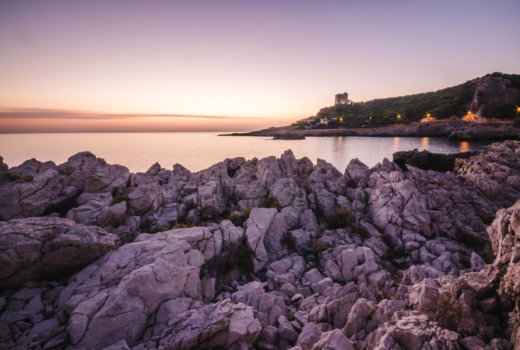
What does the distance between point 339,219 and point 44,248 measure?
16284 millimetres

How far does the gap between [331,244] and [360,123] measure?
17642 centimetres

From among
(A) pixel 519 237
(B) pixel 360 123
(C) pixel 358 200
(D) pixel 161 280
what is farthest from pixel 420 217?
(B) pixel 360 123

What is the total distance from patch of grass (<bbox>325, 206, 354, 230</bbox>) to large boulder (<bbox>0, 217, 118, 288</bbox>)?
1354cm

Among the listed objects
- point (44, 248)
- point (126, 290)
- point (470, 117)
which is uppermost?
point (470, 117)

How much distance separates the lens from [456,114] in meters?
129

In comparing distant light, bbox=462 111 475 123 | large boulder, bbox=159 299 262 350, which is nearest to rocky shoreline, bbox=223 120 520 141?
distant light, bbox=462 111 475 123

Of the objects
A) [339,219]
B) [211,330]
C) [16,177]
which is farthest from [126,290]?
[339,219]

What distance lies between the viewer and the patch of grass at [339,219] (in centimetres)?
1633

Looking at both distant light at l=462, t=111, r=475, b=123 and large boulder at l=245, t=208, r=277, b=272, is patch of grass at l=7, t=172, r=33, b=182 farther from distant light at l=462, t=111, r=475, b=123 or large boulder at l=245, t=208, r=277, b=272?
distant light at l=462, t=111, r=475, b=123

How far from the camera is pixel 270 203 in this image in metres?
17.6

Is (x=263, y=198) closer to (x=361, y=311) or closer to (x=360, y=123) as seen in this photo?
(x=361, y=311)

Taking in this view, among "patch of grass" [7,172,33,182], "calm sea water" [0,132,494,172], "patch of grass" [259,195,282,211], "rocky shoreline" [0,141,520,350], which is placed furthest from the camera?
"calm sea water" [0,132,494,172]

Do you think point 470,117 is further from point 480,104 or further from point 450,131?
point 450,131

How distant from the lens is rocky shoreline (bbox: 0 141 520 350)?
6007mm
